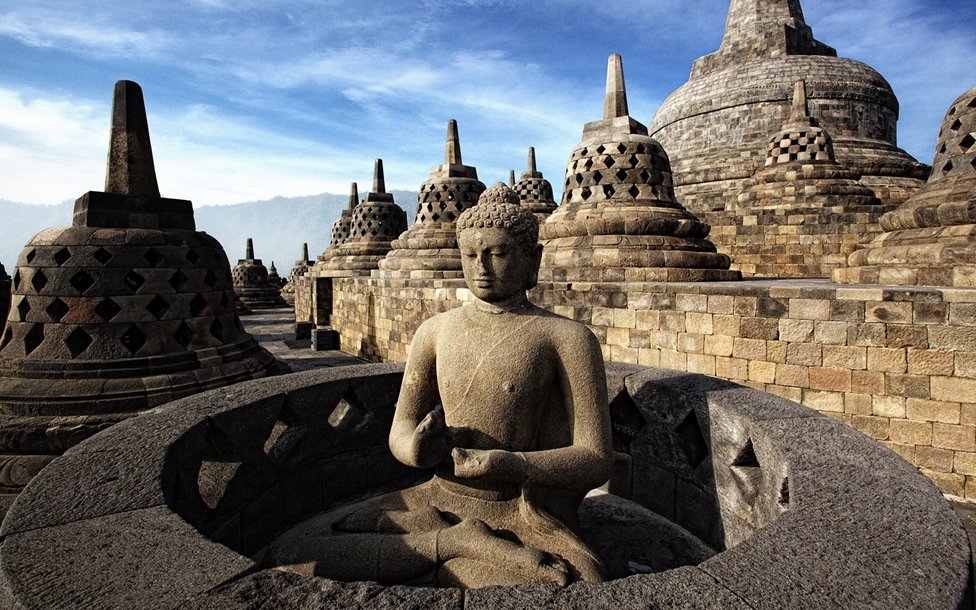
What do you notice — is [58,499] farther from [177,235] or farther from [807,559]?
[177,235]

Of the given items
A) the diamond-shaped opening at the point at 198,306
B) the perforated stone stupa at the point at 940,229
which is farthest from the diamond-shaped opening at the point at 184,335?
the perforated stone stupa at the point at 940,229

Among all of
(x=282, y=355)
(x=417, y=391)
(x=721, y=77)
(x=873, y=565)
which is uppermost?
(x=721, y=77)

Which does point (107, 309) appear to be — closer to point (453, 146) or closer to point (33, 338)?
point (33, 338)

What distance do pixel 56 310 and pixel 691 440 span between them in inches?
202

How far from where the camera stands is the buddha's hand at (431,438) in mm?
2070

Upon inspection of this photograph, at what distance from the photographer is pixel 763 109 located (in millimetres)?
17656

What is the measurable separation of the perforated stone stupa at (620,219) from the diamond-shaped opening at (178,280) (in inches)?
183

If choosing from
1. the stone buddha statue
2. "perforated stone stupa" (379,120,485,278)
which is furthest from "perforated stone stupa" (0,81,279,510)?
"perforated stone stupa" (379,120,485,278)

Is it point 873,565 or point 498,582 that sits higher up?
point 873,565

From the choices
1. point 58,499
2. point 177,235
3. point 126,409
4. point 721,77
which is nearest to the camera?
point 58,499

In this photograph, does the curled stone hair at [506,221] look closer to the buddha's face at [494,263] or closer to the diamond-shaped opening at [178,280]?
the buddha's face at [494,263]

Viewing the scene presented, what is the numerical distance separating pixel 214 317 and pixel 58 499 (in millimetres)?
3636

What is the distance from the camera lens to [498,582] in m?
1.81

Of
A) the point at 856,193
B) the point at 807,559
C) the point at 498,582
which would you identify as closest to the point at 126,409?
the point at 498,582
